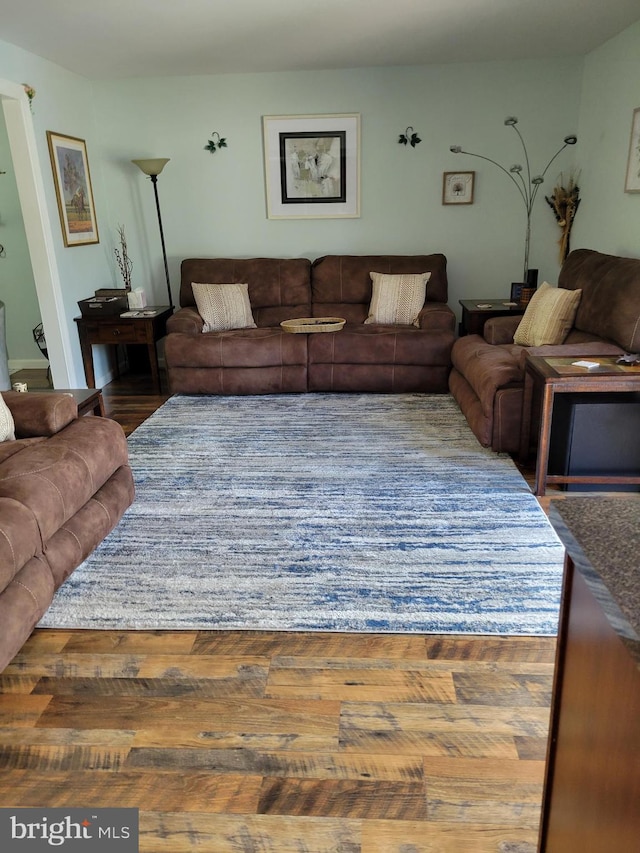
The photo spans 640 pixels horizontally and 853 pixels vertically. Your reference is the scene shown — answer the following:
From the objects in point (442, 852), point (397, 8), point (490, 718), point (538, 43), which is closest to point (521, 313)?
point (538, 43)

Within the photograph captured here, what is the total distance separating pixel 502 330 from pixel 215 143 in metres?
2.82

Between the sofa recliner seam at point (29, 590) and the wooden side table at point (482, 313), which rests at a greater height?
the wooden side table at point (482, 313)

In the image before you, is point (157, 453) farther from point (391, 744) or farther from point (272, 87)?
point (272, 87)

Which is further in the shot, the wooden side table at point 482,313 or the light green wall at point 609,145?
the wooden side table at point 482,313

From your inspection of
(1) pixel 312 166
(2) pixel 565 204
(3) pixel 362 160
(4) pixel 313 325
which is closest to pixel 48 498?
(4) pixel 313 325

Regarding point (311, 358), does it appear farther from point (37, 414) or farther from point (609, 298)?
point (37, 414)

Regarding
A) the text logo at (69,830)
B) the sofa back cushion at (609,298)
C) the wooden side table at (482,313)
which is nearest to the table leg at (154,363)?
the wooden side table at (482,313)

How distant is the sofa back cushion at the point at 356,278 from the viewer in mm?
4977

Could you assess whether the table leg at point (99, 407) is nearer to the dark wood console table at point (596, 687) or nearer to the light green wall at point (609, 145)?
the dark wood console table at point (596, 687)

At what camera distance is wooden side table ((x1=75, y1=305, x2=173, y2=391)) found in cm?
468

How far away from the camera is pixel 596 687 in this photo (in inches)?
34.1

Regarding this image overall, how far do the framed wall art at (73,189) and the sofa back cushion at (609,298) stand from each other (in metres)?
3.55

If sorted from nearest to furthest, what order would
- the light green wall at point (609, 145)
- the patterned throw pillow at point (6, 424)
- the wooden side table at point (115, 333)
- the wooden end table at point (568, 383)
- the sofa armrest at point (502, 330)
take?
the patterned throw pillow at point (6, 424), the wooden end table at point (568, 383), the light green wall at point (609, 145), the sofa armrest at point (502, 330), the wooden side table at point (115, 333)

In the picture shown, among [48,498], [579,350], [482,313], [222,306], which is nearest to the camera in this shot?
[48,498]
